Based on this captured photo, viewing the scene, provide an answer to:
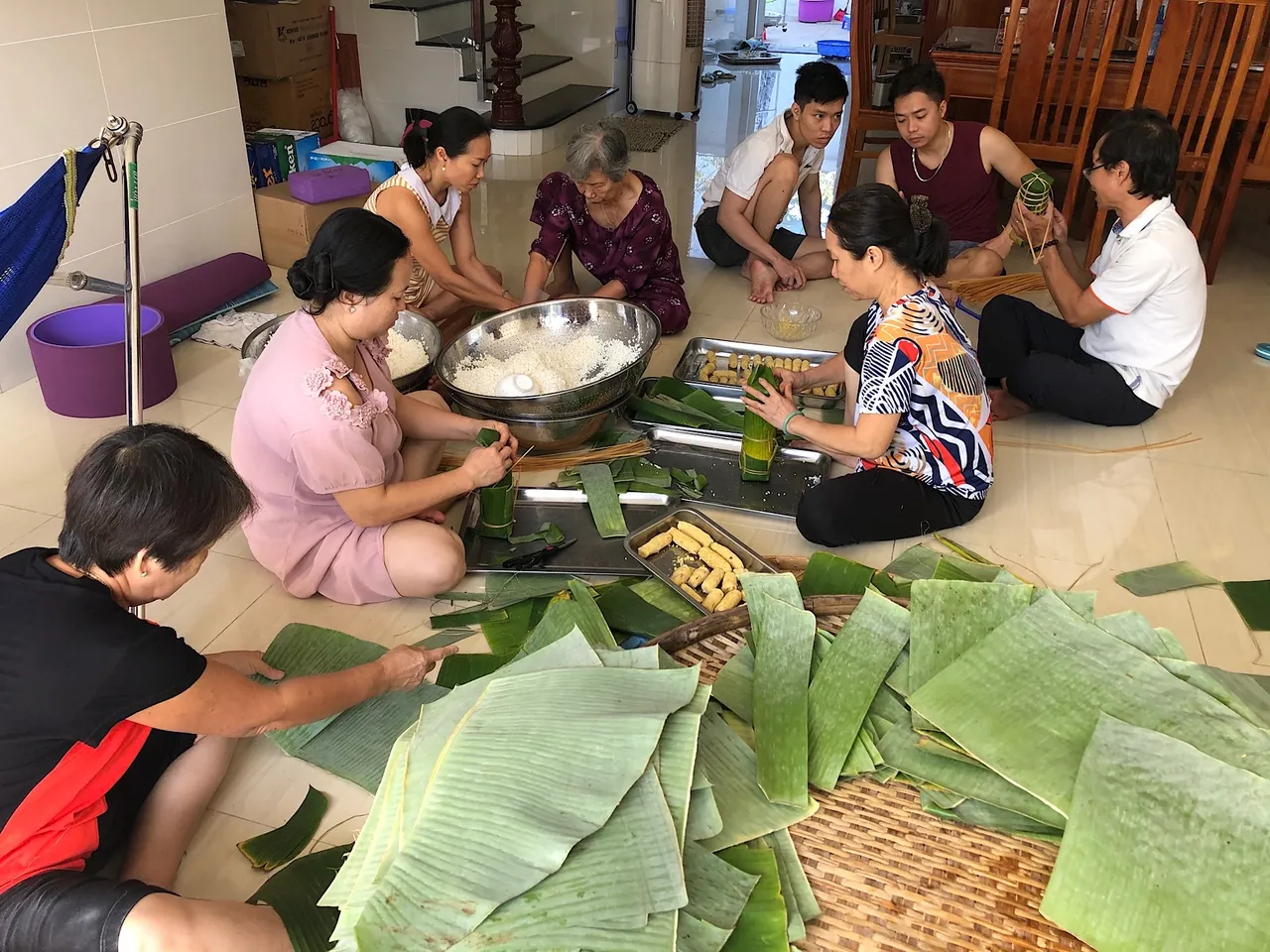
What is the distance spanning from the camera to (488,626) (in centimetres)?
225

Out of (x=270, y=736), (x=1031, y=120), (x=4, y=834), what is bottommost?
(x=270, y=736)

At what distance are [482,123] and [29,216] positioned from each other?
5.36ft

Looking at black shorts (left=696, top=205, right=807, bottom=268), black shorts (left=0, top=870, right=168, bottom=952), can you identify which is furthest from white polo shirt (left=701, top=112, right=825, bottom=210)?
black shorts (left=0, top=870, right=168, bottom=952)

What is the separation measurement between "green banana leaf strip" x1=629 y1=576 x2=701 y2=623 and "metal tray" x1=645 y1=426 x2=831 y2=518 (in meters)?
0.42

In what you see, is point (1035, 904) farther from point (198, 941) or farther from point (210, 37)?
point (210, 37)

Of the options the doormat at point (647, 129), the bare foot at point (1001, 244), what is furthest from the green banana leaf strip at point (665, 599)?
the doormat at point (647, 129)

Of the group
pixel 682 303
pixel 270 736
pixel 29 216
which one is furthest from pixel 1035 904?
pixel 682 303

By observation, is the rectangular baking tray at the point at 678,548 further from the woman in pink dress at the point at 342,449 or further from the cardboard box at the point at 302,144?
the cardboard box at the point at 302,144

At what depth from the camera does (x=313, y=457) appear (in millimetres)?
2092

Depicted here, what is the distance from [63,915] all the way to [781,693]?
1139mm

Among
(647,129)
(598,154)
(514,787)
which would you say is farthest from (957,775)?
(647,129)

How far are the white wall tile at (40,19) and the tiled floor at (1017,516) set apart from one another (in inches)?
44.1

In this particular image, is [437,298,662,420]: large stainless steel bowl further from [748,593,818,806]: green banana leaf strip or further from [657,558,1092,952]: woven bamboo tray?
[657,558,1092,952]: woven bamboo tray

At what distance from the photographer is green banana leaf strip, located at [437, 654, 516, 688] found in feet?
6.81
